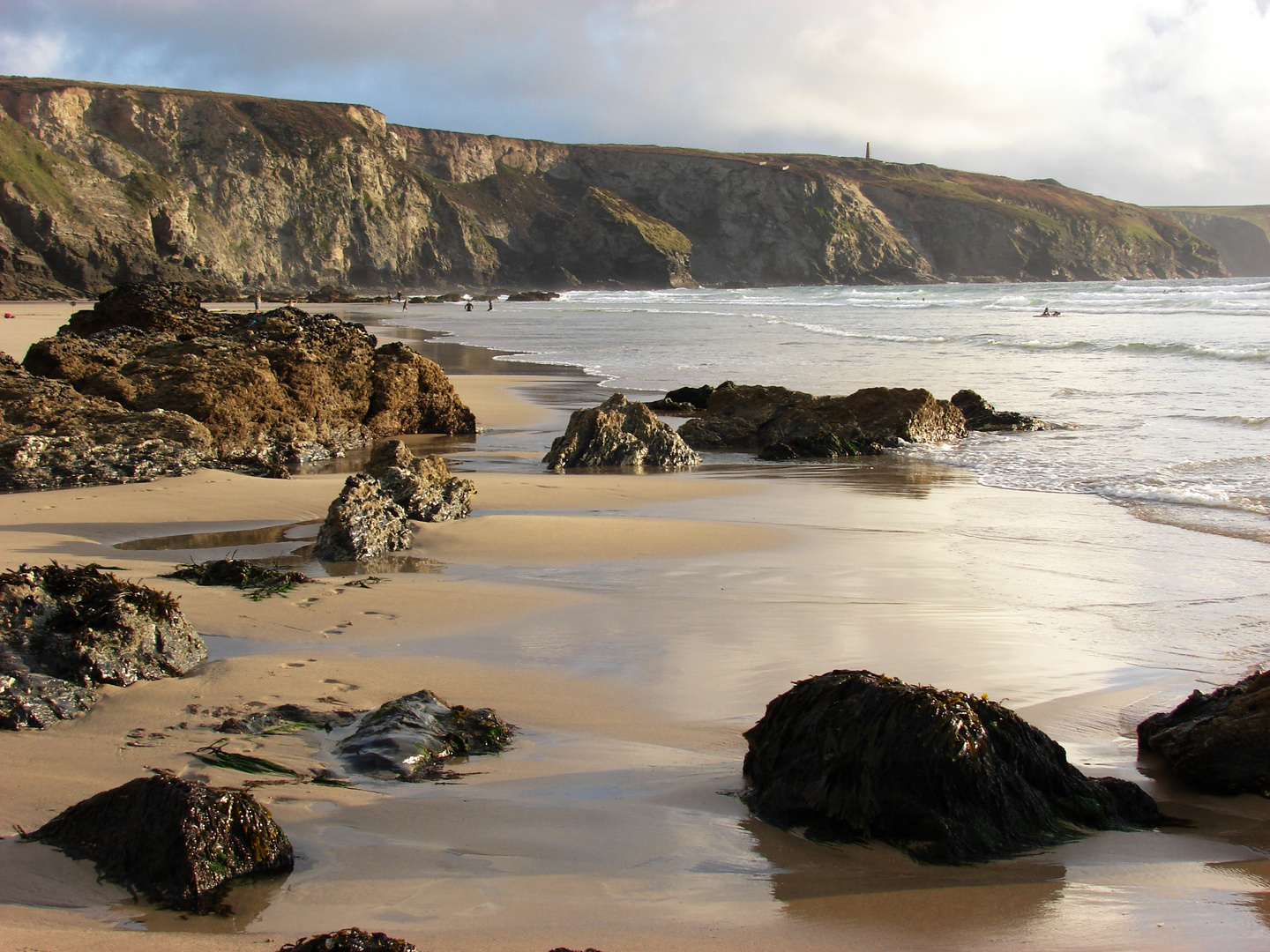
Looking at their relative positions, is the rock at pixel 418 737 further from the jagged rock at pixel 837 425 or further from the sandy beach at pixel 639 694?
the jagged rock at pixel 837 425

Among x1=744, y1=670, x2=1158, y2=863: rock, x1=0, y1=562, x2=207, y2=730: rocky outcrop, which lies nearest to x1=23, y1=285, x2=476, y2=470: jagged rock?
x1=0, y1=562, x2=207, y2=730: rocky outcrop

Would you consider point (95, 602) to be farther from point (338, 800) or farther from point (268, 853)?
point (268, 853)

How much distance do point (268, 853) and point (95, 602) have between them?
149 centimetres

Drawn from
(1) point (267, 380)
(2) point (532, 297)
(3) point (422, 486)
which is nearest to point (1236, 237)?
(2) point (532, 297)

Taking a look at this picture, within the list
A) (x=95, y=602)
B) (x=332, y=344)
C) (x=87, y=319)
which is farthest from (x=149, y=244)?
(x=95, y=602)

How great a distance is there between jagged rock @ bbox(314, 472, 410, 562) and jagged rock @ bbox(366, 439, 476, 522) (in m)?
0.36

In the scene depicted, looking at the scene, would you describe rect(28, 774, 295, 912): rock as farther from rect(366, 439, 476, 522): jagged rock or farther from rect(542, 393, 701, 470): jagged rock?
rect(542, 393, 701, 470): jagged rock

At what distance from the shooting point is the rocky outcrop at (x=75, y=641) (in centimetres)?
279

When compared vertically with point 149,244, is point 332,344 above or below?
below

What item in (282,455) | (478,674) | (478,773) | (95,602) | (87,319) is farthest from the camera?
(87,319)

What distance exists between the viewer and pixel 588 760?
2.79 meters

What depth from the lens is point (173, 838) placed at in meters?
1.99

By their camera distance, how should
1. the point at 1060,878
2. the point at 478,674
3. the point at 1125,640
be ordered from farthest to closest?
the point at 1125,640 < the point at 478,674 < the point at 1060,878

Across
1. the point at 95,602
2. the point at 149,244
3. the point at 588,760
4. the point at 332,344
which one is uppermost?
the point at 149,244
